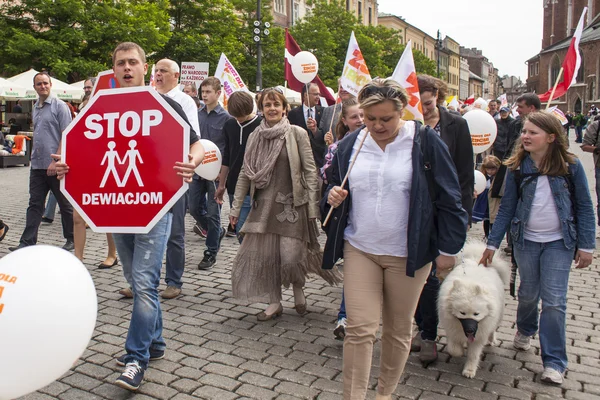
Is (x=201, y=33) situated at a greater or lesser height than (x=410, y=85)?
greater

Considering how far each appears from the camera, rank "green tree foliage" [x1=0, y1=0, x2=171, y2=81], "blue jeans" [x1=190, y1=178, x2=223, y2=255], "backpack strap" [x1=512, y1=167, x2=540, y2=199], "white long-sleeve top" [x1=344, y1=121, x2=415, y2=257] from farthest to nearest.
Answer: "green tree foliage" [x1=0, y1=0, x2=171, y2=81] < "blue jeans" [x1=190, y1=178, x2=223, y2=255] < "backpack strap" [x1=512, y1=167, x2=540, y2=199] < "white long-sleeve top" [x1=344, y1=121, x2=415, y2=257]

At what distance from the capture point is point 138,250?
12.2 feet

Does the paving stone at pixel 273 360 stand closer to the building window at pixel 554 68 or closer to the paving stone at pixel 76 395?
the paving stone at pixel 76 395

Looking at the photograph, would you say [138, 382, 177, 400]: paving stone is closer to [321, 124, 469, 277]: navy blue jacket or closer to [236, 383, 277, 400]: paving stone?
[236, 383, 277, 400]: paving stone

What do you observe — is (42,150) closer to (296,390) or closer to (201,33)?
(296,390)

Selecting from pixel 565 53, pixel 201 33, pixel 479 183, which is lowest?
pixel 479 183

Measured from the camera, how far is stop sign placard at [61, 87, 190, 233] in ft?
11.4

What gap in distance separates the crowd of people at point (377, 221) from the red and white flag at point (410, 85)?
27 cm

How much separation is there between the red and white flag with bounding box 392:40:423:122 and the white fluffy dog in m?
1.18

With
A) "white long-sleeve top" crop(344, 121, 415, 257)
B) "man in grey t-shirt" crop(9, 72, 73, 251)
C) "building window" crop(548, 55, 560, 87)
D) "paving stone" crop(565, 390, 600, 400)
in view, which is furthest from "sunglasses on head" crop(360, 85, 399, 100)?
"building window" crop(548, 55, 560, 87)

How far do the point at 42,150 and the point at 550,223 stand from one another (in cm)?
577

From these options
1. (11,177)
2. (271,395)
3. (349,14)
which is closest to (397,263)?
(271,395)

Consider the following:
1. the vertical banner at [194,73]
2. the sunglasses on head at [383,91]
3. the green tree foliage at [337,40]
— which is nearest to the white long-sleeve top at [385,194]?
the sunglasses on head at [383,91]

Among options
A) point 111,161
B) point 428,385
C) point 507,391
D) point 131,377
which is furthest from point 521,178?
point 131,377
